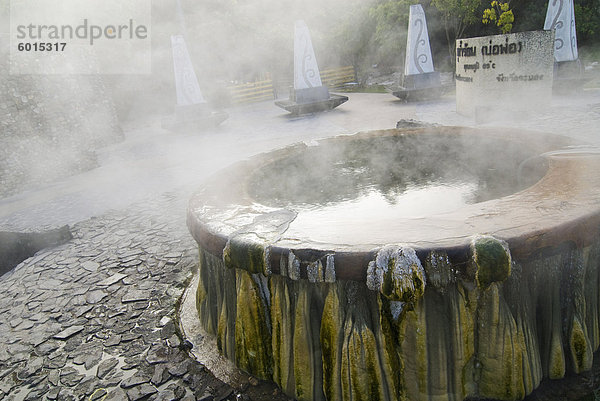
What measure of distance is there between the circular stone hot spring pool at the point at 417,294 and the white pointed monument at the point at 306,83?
31.3ft

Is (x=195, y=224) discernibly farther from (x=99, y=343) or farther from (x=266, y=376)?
(x=99, y=343)

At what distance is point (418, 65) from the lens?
11438 millimetres

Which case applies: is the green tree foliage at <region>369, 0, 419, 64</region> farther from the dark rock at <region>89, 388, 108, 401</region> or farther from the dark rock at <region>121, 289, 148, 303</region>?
the dark rock at <region>89, 388, 108, 401</region>

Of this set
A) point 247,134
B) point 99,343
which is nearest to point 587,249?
point 99,343

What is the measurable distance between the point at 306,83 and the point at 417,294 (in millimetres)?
Result: 10753

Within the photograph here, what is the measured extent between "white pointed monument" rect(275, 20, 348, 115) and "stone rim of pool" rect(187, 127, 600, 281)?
30.7ft

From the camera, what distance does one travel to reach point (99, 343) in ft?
8.54

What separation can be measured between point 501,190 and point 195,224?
193 centimetres

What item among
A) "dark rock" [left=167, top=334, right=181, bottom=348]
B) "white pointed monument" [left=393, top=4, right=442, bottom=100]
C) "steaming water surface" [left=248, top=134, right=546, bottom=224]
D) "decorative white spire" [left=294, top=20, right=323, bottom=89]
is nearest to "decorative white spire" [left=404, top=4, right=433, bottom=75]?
"white pointed monument" [left=393, top=4, right=442, bottom=100]

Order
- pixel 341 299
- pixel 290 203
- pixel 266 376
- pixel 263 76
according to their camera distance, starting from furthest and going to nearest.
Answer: pixel 263 76, pixel 290 203, pixel 266 376, pixel 341 299

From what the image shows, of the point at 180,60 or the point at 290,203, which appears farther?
the point at 180,60

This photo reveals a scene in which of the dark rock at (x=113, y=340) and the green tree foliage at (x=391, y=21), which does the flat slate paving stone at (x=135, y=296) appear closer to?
the dark rock at (x=113, y=340)

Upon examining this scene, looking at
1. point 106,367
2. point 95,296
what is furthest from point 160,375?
point 95,296

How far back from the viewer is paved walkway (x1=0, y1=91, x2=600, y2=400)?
2.25 meters
